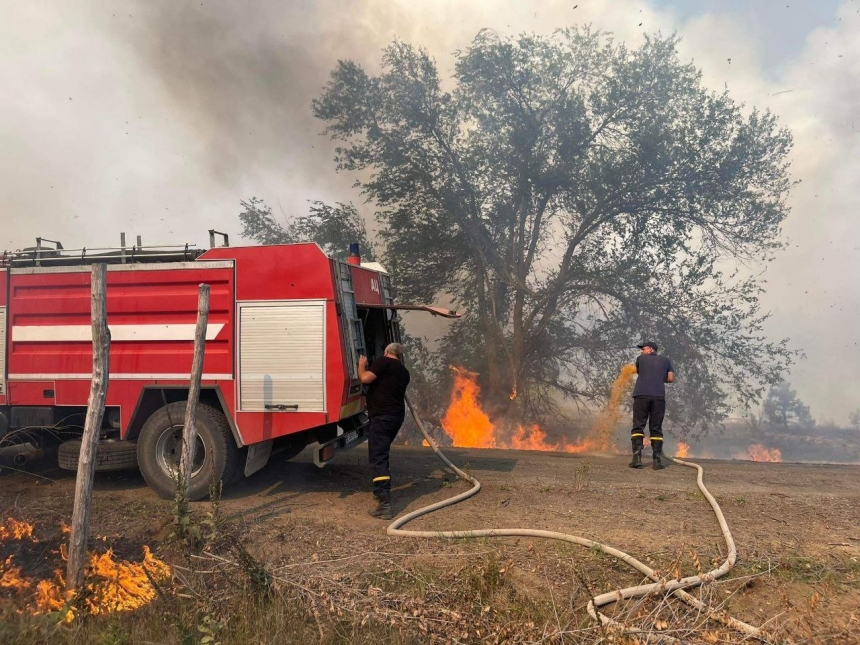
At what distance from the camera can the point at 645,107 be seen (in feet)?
41.0

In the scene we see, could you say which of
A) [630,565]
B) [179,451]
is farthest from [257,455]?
[630,565]

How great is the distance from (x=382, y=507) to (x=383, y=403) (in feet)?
3.43

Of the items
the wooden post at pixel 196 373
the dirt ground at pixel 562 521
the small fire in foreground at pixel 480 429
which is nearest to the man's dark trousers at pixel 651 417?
the dirt ground at pixel 562 521

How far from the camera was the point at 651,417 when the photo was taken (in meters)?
8.45

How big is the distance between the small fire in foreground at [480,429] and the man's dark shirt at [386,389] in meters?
6.69

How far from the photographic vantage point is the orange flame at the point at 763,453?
13.2 metres

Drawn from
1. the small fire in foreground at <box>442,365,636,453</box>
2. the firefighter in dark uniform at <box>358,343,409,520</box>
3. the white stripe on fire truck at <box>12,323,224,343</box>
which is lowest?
the small fire in foreground at <box>442,365,636,453</box>

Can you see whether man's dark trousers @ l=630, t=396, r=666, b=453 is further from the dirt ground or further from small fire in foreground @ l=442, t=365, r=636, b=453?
small fire in foreground @ l=442, t=365, r=636, b=453

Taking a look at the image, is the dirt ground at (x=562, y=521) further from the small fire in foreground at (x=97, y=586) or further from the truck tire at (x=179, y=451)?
the small fire in foreground at (x=97, y=586)

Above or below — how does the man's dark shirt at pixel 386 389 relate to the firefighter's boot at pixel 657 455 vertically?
above

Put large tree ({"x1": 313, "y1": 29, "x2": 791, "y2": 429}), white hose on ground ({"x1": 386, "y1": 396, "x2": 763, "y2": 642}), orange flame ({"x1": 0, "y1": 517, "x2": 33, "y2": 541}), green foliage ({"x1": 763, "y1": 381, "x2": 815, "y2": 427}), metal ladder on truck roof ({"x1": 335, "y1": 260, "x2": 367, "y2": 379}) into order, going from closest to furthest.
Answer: white hose on ground ({"x1": 386, "y1": 396, "x2": 763, "y2": 642}), orange flame ({"x1": 0, "y1": 517, "x2": 33, "y2": 541}), metal ladder on truck roof ({"x1": 335, "y1": 260, "x2": 367, "y2": 379}), large tree ({"x1": 313, "y1": 29, "x2": 791, "y2": 429}), green foliage ({"x1": 763, "y1": 381, "x2": 815, "y2": 427})

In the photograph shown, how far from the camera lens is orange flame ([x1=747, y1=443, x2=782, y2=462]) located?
13172mm

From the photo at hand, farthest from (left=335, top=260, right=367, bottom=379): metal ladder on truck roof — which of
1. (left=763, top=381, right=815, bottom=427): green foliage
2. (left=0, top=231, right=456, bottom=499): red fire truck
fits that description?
(left=763, top=381, right=815, bottom=427): green foliage

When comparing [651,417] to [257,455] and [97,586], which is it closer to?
[257,455]
